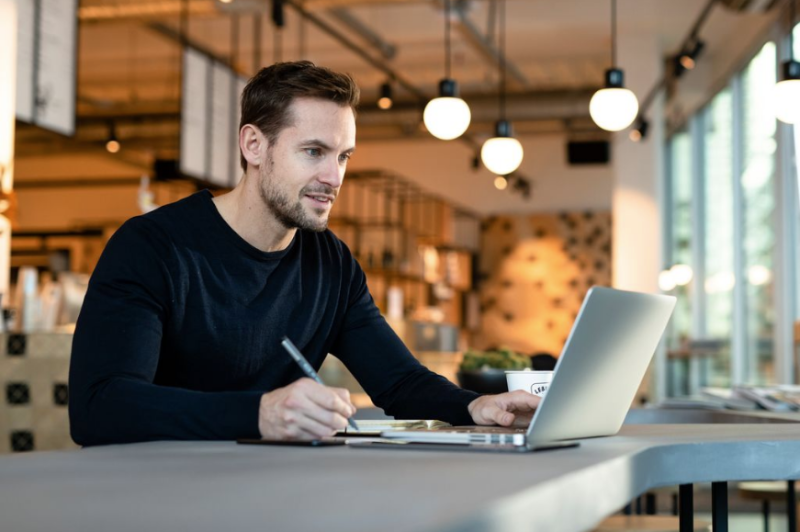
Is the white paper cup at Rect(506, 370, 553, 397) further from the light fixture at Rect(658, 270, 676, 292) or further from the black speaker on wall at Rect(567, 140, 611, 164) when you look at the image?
the light fixture at Rect(658, 270, 676, 292)

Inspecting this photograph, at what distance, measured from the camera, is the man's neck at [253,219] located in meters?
1.82

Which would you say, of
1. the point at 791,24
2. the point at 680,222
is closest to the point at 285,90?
the point at 791,24

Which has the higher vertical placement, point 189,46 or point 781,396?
point 189,46

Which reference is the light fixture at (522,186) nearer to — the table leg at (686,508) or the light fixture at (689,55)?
the light fixture at (689,55)

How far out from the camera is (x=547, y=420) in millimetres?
1211

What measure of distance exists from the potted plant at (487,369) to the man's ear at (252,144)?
0.88 meters

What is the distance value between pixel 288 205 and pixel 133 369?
0.47 meters

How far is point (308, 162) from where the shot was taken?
70.9 inches

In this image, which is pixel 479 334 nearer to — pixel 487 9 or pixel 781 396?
pixel 487 9

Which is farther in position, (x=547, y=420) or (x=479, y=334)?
(x=479, y=334)

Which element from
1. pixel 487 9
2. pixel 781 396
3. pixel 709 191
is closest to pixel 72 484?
pixel 781 396

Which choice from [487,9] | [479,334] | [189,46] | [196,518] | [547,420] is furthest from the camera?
[479,334]

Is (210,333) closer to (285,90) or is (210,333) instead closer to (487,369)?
(285,90)

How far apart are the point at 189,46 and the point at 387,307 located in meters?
4.78
